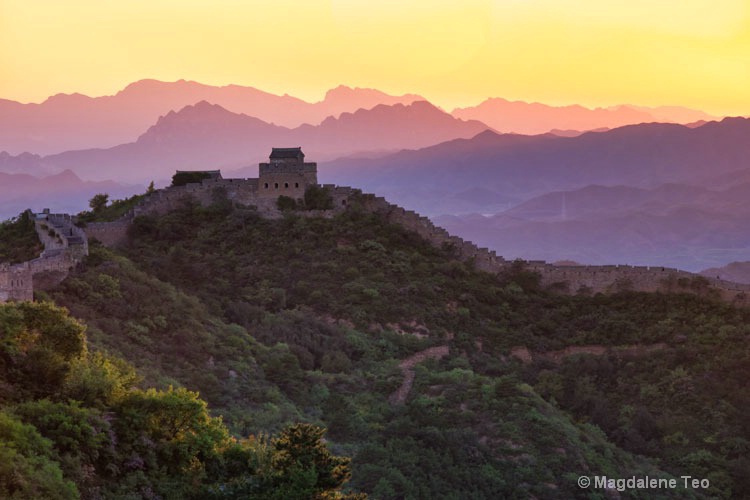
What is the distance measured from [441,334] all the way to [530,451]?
1228cm

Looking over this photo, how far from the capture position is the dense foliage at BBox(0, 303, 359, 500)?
678 inches

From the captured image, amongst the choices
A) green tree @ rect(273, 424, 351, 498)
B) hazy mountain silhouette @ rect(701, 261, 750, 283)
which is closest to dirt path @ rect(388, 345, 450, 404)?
green tree @ rect(273, 424, 351, 498)

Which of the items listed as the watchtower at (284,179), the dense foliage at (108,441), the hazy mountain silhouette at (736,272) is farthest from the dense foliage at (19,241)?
the hazy mountain silhouette at (736,272)

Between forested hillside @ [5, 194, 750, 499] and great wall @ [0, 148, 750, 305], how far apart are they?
73 cm

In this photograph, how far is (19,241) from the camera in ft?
143

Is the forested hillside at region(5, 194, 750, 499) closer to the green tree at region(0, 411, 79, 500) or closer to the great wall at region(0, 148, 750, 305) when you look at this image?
the great wall at region(0, 148, 750, 305)

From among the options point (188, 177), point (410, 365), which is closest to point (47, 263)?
point (410, 365)

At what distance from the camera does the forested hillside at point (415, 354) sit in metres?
30.1

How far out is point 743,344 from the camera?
128 feet

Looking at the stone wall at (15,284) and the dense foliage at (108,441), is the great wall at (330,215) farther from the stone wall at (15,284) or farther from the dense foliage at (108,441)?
the dense foliage at (108,441)

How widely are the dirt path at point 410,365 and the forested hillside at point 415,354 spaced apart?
10 centimetres

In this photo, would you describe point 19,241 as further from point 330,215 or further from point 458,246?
point 458,246

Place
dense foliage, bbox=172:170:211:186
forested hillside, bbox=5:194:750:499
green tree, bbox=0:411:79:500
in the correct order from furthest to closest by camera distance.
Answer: dense foliage, bbox=172:170:211:186 < forested hillside, bbox=5:194:750:499 < green tree, bbox=0:411:79:500

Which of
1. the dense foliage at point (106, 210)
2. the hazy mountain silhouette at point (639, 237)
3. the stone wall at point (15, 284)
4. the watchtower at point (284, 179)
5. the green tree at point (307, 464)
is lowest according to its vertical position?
the green tree at point (307, 464)
